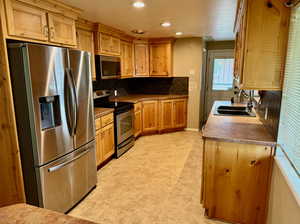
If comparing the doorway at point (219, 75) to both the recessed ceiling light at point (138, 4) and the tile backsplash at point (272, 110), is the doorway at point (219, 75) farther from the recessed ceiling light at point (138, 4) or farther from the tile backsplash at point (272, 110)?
the recessed ceiling light at point (138, 4)

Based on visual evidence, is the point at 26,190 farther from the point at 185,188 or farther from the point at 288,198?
the point at 288,198

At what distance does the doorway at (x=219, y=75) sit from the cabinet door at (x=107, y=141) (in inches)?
136

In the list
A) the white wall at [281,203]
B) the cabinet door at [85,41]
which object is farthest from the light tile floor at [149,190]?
the cabinet door at [85,41]

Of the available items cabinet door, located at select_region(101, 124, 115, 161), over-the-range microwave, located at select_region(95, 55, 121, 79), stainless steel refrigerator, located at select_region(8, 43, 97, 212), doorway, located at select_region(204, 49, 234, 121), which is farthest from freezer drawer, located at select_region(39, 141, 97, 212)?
doorway, located at select_region(204, 49, 234, 121)

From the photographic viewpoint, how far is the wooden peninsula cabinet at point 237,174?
75.0 inches

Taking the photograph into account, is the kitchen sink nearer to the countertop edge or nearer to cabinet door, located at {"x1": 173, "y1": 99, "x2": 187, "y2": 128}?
the countertop edge

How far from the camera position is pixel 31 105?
180 cm

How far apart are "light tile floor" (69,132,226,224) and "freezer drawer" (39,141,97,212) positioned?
159mm

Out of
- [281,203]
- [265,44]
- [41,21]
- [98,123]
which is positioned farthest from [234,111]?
[41,21]

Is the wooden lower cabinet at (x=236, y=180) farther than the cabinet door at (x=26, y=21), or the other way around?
the wooden lower cabinet at (x=236, y=180)

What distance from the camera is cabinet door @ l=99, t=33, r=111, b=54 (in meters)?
3.50

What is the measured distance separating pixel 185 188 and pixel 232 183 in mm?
862

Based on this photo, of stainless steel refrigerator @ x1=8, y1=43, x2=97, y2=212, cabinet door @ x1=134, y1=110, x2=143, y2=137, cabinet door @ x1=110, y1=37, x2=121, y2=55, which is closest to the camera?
stainless steel refrigerator @ x1=8, y1=43, x2=97, y2=212

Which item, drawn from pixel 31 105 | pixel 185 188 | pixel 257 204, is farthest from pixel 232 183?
pixel 31 105
